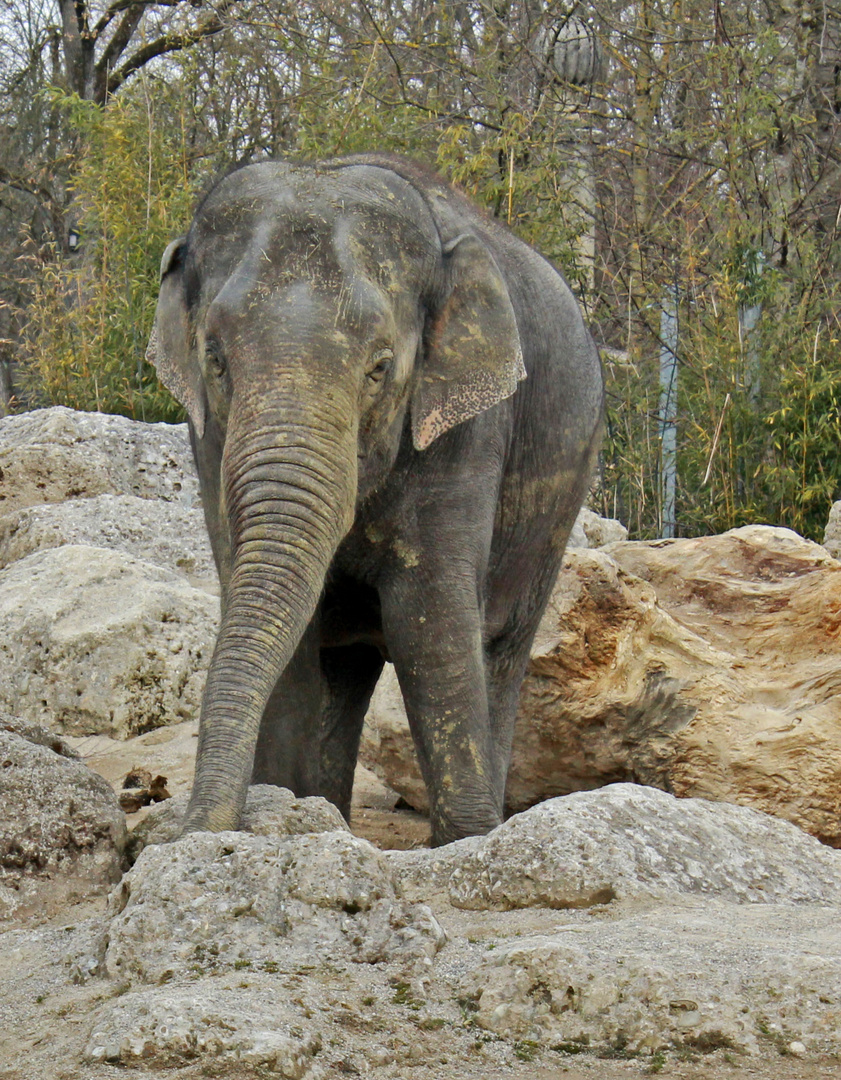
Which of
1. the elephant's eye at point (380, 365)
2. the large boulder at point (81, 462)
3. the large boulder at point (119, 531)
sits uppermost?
the elephant's eye at point (380, 365)

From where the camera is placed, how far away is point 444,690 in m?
4.87

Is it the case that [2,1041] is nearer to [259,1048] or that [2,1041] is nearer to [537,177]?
[259,1048]

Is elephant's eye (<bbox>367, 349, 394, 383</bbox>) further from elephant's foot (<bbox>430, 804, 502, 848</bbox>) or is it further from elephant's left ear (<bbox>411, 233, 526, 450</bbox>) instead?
elephant's foot (<bbox>430, 804, 502, 848</bbox>)

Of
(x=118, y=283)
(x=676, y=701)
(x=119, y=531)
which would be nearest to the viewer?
(x=676, y=701)

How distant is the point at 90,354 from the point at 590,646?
5786 mm

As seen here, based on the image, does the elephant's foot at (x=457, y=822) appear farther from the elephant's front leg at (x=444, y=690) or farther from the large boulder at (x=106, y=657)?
the large boulder at (x=106, y=657)

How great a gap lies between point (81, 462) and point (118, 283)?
2.65m

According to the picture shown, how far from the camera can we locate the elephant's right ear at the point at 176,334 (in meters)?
4.94

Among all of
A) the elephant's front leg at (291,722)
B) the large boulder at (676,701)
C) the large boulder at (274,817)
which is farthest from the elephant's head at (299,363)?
the large boulder at (676,701)

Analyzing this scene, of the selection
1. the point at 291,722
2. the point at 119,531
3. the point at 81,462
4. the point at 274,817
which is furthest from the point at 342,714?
the point at 81,462

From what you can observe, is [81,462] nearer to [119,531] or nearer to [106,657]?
[119,531]

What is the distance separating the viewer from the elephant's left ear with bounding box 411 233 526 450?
193 inches

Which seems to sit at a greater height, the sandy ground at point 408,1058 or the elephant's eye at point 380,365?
the elephant's eye at point 380,365

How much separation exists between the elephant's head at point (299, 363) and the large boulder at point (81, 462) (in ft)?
14.0
